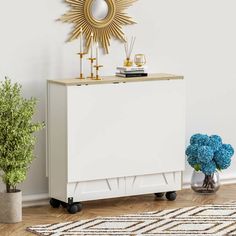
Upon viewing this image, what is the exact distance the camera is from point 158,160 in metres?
6.31

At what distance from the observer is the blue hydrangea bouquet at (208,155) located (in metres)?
6.48

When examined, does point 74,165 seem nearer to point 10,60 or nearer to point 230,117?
point 10,60

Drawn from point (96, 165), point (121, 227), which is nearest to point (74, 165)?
point (96, 165)

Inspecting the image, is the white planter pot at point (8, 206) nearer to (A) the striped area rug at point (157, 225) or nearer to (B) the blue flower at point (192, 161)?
(A) the striped area rug at point (157, 225)

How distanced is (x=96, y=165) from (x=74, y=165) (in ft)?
0.57

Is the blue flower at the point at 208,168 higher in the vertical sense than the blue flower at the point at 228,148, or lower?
lower

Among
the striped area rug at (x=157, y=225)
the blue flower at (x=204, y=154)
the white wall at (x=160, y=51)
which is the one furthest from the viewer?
the blue flower at (x=204, y=154)

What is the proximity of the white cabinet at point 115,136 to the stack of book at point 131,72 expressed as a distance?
63mm

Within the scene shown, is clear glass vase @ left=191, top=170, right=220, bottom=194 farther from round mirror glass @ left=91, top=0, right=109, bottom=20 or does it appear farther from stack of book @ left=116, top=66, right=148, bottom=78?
round mirror glass @ left=91, top=0, right=109, bottom=20

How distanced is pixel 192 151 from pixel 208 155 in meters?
0.13

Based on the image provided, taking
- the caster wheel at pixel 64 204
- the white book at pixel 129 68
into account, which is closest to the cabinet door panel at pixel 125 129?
the white book at pixel 129 68

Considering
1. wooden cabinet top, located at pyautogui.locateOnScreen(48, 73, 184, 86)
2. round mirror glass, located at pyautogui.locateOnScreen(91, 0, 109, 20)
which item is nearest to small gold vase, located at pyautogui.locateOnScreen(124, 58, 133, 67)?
wooden cabinet top, located at pyautogui.locateOnScreen(48, 73, 184, 86)

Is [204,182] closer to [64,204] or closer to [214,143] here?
[214,143]

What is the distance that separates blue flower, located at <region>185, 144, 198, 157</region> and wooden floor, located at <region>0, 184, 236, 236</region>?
304mm
